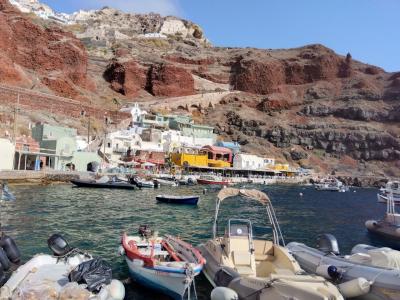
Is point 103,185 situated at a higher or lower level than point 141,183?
lower

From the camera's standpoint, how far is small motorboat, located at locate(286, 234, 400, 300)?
13969 mm

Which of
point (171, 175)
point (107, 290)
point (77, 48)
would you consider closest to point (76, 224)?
point (107, 290)

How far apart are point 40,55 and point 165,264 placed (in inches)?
4359

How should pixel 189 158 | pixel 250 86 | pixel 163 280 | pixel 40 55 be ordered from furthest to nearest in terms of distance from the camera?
1. pixel 250 86
2. pixel 40 55
3. pixel 189 158
4. pixel 163 280

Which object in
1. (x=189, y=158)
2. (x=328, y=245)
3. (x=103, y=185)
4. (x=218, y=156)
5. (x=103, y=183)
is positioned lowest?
(x=328, y=245)

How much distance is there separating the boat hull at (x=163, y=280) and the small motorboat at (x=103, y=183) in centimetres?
4451

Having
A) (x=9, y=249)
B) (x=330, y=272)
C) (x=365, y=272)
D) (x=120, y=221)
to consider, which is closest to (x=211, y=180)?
(x=120, y=221)

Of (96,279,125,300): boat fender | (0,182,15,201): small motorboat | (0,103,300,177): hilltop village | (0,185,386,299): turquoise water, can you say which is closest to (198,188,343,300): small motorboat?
(0,185,386,299): turquoise water

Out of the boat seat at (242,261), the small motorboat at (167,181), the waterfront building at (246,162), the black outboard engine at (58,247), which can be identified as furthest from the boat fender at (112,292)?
the waterfront building at (246,162)

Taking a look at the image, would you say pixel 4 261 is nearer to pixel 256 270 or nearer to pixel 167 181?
pixel 256 270

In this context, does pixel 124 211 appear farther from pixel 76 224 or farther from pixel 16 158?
pixel 16 158

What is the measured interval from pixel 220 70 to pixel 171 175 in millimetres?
92665

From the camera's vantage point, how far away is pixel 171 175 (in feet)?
273

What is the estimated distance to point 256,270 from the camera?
1675 cm
